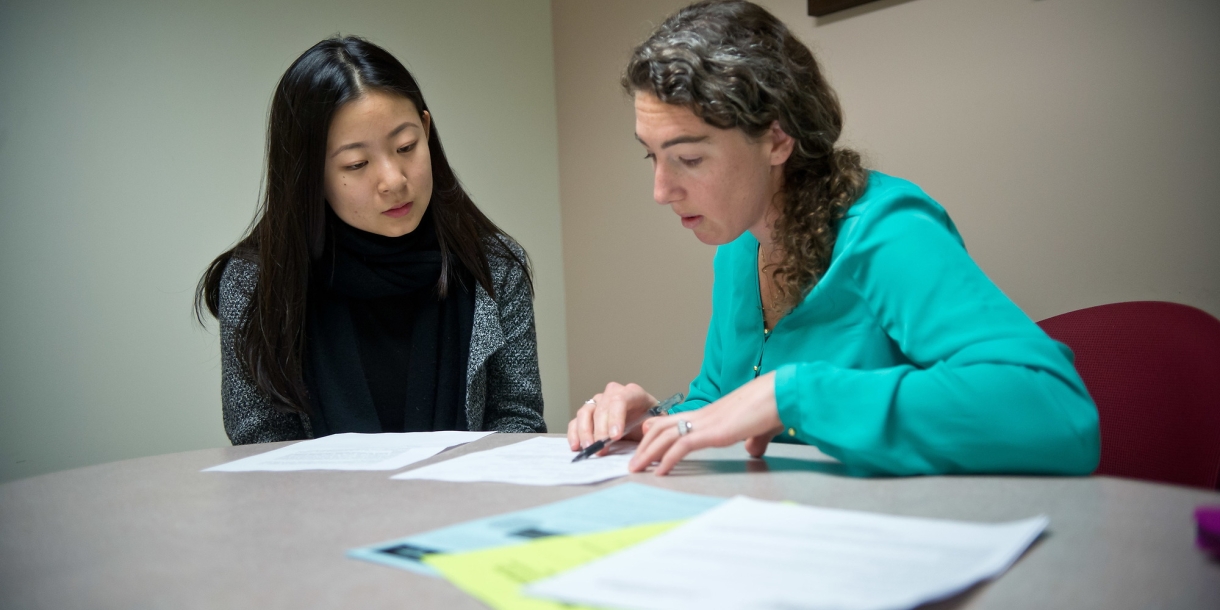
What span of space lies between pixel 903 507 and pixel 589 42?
278 centimetres

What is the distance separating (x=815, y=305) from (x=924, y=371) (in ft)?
0.97

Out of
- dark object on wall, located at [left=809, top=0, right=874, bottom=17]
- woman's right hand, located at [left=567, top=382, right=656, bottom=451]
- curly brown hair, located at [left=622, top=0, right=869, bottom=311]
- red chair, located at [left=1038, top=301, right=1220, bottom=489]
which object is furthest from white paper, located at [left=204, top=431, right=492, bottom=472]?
dark object on wall, located at [left=809, top=0, right=874, bottom=17]

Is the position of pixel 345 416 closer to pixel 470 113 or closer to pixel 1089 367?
pixel 1089 367

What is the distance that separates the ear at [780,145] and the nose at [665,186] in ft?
0.50

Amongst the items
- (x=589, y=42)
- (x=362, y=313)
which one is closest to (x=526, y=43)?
(x=589, y=42)

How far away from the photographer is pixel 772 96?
1161mm

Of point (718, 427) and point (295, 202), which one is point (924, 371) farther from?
point (295, 202)

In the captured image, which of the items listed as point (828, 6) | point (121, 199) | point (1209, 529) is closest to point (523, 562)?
point (1209, 529)

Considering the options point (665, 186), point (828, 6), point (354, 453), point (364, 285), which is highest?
point (828, 6)

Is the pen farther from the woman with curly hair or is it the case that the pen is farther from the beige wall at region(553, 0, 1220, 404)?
the beige wall at region(553, 0, 1220, 404)

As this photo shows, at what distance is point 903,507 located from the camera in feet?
2.40

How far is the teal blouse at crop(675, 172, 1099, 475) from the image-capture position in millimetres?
844

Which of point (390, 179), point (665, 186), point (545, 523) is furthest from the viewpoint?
point (390, 179)

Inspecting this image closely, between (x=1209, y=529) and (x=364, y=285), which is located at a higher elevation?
(x=364, y=285)
